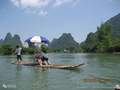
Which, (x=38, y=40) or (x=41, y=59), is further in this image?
(x=38, y=40)

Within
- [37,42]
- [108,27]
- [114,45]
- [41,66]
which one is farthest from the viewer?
[108,27]

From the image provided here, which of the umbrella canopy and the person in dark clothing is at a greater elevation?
the umbrella canopy

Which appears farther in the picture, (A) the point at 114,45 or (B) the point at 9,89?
(A) the point at 114,45

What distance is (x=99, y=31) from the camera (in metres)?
120

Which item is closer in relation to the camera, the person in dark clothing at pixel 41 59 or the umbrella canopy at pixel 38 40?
the person in dark clothing at pixel 41 59

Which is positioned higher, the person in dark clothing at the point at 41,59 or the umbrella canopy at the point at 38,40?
the umbrella canopy at the point at 38,40

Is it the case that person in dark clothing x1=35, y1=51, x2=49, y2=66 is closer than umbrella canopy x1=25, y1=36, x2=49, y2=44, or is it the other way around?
person in dark clothing x1=35, y1=51, x2=49, y2=66

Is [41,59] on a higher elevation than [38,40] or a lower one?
lower

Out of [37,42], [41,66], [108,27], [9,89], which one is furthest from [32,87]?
[108,27]

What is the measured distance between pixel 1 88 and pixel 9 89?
456mm

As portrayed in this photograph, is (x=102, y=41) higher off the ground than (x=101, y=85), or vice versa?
(x=102, y=41)

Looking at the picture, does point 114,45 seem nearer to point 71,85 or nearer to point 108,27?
point 108,27

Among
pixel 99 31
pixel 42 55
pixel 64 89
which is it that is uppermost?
pixel 99 31

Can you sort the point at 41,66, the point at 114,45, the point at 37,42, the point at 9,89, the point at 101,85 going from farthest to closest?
the point at 114,45
the point at 37,42
the point at 41,66
the point at 101,85
the point at 9,89
